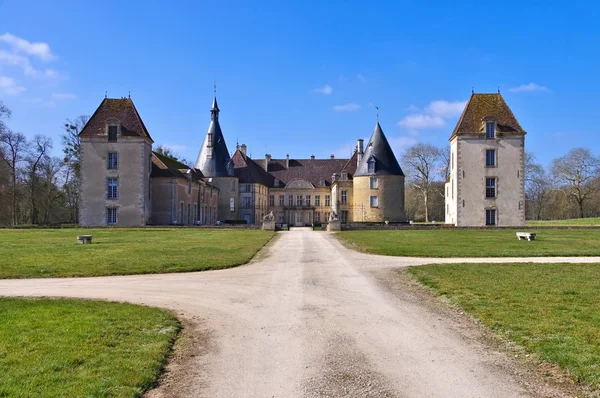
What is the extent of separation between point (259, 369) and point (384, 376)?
134cm

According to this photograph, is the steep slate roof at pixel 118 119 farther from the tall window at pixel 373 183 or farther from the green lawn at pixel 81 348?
the green lawn at pixel 81 348

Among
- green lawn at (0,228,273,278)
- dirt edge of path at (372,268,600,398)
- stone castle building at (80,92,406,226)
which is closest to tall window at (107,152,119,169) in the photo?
stone castle building at (80,92,406,226)

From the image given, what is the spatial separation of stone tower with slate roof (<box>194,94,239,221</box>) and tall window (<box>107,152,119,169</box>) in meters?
16.8

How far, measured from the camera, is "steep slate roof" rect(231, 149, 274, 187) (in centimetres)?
6341

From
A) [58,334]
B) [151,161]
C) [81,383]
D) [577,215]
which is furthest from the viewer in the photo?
[577,215]

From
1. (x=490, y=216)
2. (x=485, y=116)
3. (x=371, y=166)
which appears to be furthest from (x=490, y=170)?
(x=371, y=166)

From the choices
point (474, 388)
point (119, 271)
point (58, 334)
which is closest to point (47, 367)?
point (58, 334)

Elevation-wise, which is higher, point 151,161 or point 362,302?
point 151,161

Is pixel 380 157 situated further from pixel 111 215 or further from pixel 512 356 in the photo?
pixel 512 356

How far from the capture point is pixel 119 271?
14195mm

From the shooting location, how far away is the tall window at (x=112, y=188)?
44.7m

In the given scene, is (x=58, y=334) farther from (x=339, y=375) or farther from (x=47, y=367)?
(x=339, y=375)

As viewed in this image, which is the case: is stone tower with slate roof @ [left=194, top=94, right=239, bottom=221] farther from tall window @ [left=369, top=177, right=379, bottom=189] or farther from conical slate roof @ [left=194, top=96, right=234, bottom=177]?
tall window @ [left=369, top=177, right=379, bottom=189]

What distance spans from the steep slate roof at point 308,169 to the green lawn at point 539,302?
5675cm
